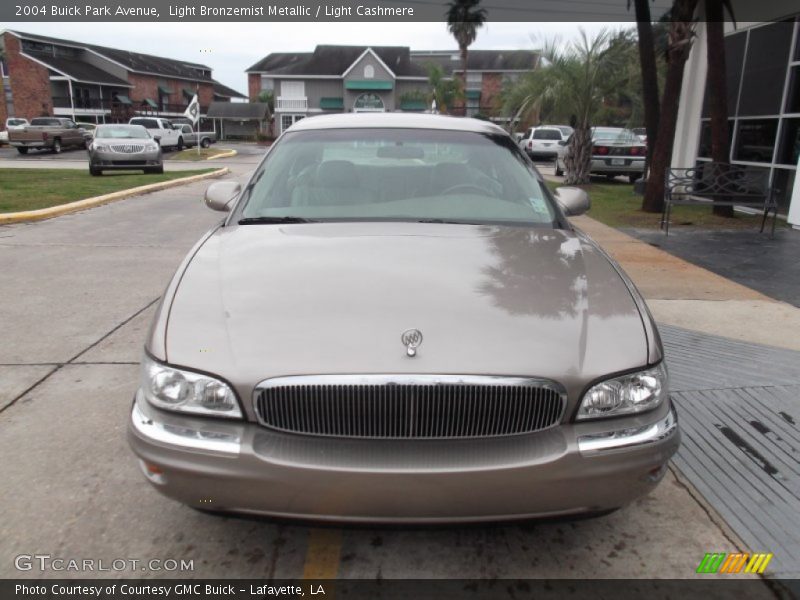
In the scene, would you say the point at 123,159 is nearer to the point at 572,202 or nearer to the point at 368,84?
the point at 572,202

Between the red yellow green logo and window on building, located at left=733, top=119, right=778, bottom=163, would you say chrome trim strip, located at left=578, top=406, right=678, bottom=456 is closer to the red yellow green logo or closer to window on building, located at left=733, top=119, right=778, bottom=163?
the red yellow green logo

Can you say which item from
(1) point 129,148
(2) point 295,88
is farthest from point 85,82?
(1) point 129,148

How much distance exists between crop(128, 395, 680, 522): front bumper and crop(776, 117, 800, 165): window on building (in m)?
11.5

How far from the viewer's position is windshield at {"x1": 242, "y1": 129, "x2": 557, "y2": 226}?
3.35 metres

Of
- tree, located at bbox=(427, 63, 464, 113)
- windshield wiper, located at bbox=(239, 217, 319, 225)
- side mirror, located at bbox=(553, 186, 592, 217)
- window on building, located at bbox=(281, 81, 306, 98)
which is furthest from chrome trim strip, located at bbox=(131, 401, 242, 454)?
window on building, located at bbox=(281, 81, 306, 98)

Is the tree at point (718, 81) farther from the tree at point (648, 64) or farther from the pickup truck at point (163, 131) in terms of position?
the pickup truck at point (163, 131)

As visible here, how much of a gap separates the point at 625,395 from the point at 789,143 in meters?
11.8

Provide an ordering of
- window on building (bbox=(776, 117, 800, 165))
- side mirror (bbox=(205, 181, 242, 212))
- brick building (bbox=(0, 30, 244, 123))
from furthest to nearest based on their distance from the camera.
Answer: brick building (bbox=(0, 30, 244, 123)), window on building (bbox=(776, 117, 800, 165)), side mirror (bbox=(205, 181, 242, 212))

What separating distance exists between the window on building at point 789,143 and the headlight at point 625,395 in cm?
1117

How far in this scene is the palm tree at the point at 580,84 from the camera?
15656 millimetres

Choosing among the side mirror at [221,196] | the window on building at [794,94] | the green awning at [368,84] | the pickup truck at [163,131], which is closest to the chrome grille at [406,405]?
the side mirror at [221,196]

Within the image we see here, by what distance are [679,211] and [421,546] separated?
37.7 feet

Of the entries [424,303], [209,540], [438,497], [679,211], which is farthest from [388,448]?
[679,211]

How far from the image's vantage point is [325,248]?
279 centimetres
